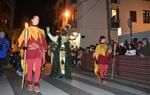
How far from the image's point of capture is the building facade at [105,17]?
42.0 meters

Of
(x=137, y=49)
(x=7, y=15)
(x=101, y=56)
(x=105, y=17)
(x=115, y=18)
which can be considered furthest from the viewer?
(x=7, y=15)

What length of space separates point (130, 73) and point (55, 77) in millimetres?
3337

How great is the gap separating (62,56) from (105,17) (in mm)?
29244

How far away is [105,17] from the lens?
43625mm

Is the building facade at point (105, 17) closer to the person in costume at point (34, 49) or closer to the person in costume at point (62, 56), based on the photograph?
the person in costume at point (62, 56)

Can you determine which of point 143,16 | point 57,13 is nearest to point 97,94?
point 143,16

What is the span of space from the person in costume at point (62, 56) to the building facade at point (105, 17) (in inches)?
1017

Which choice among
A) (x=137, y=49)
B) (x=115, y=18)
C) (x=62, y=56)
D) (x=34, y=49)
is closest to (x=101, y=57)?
(x=62, y=56)

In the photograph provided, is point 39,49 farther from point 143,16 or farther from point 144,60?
point 143,16

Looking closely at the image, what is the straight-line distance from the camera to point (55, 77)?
1495 cm

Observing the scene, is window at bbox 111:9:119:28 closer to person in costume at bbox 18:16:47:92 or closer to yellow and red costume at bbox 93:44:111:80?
yellow and red costume at bbox 93:44:111:80

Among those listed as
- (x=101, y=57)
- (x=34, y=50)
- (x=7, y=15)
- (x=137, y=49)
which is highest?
(x=7, y=15)

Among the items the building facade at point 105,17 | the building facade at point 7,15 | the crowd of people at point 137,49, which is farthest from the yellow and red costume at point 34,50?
the building facade at point 7,15

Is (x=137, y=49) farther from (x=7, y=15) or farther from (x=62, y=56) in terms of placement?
(x=7, y=15)
